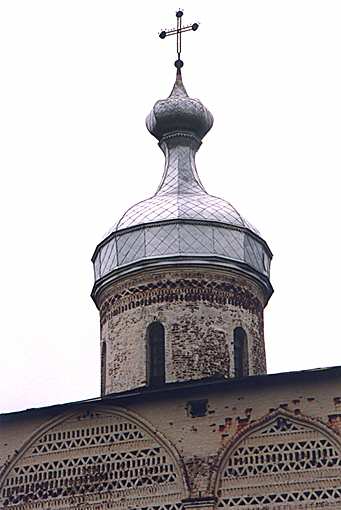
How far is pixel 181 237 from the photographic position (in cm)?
1581

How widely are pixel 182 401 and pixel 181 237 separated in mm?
3432

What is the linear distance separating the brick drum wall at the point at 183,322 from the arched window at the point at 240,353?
0.08 meters

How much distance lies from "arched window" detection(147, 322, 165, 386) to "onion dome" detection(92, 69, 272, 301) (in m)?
1.02

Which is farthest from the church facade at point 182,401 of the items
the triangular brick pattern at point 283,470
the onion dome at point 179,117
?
the onion dome at point 179,117

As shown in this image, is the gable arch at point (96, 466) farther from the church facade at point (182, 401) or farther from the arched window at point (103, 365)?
the arched window at point (103, 365)

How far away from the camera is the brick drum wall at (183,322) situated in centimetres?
1499

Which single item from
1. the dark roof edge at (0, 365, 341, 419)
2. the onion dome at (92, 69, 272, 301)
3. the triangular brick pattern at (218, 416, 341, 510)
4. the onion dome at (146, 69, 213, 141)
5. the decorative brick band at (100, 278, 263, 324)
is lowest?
the triangular brick pattern at (218, 416, 341, 510)

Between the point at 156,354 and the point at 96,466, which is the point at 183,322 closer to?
the point at 156,354

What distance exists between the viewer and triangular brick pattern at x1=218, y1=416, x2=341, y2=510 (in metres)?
12.1

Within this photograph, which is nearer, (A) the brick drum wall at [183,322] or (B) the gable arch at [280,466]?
(B) the gable arch at [280,466]

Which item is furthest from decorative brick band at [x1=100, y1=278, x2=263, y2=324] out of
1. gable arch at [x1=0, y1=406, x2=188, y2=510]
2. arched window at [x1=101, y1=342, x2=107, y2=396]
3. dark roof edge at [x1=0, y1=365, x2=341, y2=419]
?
gable arch at [x1=0, y1=406, x2=188, y2=510]

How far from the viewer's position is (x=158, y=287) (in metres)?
15.6

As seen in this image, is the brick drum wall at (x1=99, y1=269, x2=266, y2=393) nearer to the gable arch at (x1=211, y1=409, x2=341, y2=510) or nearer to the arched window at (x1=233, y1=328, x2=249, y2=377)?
the arched window at (x1=233, y1=328, x2=249, y2=377)

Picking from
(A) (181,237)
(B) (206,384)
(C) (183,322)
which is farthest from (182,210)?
(B) (206,384)
